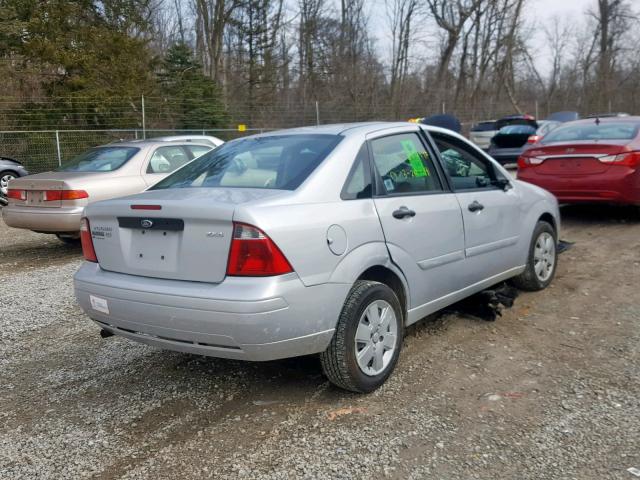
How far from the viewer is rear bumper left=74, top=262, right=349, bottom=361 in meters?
2.86

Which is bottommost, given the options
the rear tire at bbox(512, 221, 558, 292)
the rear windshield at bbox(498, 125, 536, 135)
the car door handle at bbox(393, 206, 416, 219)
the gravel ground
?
the gravel ground

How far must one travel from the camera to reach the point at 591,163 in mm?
7766

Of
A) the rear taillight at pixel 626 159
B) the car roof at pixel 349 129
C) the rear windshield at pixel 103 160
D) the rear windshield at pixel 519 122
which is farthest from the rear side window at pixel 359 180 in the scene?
the rear windshield at pixel 519 122

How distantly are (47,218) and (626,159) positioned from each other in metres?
7.37

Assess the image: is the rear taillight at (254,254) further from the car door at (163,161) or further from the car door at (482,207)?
the car door at (163,161)

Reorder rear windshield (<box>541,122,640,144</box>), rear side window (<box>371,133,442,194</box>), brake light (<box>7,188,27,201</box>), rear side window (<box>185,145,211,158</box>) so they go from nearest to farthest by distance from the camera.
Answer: rear side window (<box>371,133,442,194</box>) → brake light (<box>7,188,27,201</box>) → rear windshield (<box>541,122,640,144</box>) → rear side window (<box>185,145,211,158</box>)

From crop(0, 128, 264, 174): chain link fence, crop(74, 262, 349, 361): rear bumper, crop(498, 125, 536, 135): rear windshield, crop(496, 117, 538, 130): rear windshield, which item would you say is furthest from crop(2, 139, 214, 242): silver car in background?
crop(496, 117, 538, 130): rear windshield

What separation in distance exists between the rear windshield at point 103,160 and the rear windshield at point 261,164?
4.22 metres

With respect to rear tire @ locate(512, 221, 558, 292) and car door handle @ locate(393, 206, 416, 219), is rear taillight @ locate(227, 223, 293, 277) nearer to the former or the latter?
car door handle @ locate(393, 206, 416, 219)

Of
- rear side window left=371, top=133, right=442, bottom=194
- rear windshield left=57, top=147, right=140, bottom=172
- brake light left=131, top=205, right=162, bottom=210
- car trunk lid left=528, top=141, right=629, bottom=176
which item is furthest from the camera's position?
rear windshield left=57, top=147, right=140, bottom=172

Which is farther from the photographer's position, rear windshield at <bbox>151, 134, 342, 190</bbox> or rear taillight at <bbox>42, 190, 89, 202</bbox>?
rear taillight at <bbox>42, 190, 89, 202</bbox>

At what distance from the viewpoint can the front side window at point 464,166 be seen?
443 cm

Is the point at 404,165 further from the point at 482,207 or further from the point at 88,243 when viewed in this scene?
the point at 88,243

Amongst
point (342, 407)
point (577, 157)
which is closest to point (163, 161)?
point (577, 157)
